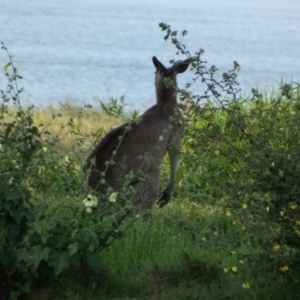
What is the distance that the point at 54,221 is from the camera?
14.6 ft

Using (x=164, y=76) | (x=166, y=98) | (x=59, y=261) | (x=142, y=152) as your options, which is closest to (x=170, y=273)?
(x=59, y=261)

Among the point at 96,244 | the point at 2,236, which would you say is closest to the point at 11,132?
the point at 2,236

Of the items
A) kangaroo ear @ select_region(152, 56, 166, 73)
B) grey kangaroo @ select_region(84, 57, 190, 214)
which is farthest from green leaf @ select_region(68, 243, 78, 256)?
kangaroo ear @ select_region(152, 56, 166, 73)

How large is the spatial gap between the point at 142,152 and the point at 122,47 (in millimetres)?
Result: 23770

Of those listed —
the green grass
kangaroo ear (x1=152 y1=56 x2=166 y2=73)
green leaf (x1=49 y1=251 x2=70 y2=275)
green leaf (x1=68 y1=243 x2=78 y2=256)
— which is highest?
kangaroo ear (x1=152 y1=56 x2=166 y2=73)

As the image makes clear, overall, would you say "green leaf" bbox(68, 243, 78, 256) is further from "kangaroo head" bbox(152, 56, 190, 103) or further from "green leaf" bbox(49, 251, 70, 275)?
"kangaroo head" bbox(152, 56, 190, 103)

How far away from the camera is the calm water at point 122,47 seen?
65.1 feet

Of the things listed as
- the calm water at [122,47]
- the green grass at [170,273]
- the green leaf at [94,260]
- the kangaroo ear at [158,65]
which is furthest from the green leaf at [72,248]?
the calm water at [122,47]

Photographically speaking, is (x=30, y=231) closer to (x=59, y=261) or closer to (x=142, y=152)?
(x=59, y=261)

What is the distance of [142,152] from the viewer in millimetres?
6789

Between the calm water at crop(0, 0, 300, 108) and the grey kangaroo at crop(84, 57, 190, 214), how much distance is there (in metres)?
3.97

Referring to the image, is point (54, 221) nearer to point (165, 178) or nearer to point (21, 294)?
point (21, 294)

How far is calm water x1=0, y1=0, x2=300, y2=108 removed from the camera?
19828mm

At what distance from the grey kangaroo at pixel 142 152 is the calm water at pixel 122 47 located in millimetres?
3966
